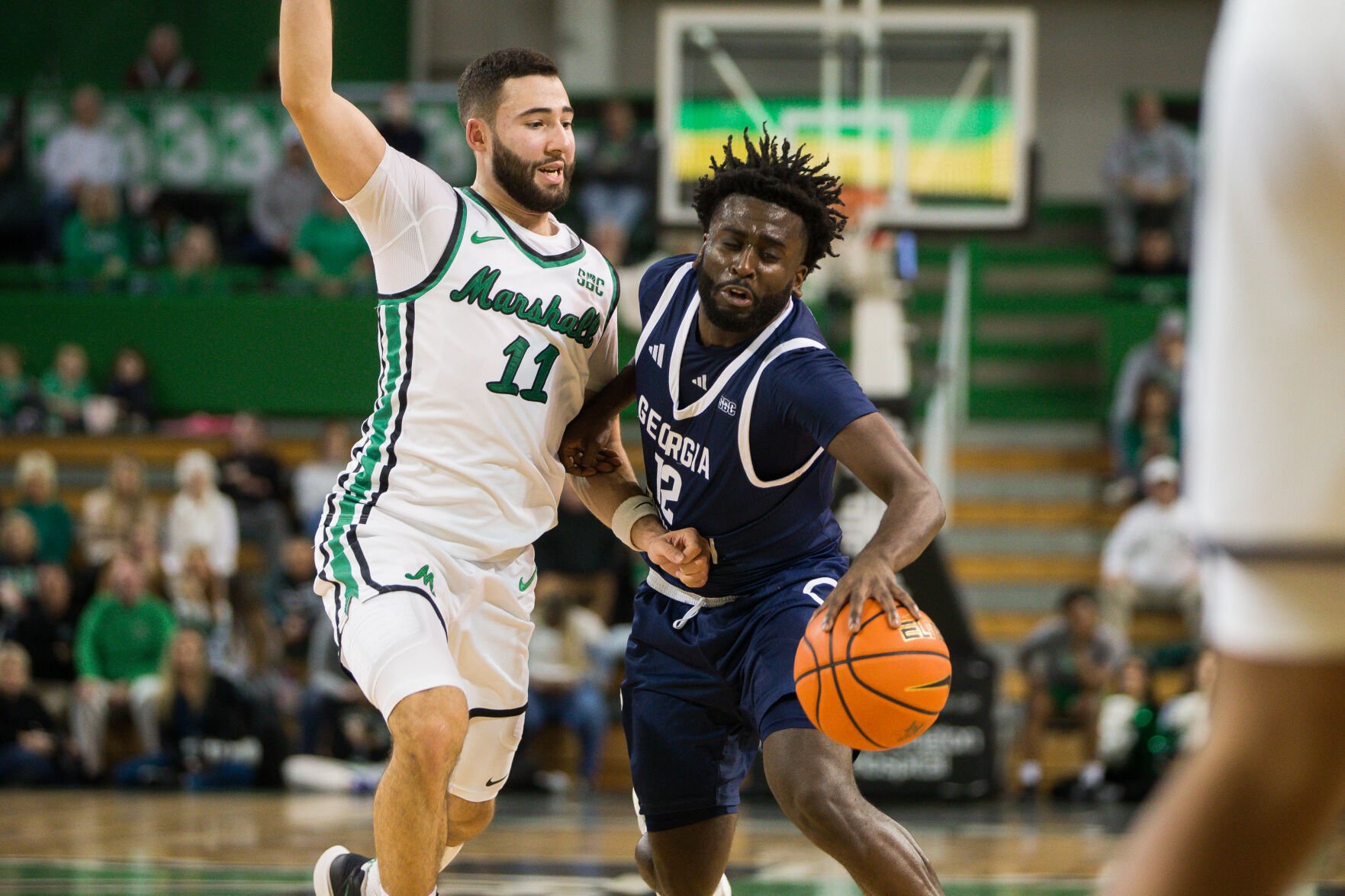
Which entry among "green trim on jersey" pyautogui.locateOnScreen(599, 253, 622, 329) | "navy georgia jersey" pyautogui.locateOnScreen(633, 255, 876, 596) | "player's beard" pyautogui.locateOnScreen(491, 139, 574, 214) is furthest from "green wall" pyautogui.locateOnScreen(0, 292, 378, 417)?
"navy georgia jersey" pyautogui.locateOnScreen(633, 255, 876, 596)

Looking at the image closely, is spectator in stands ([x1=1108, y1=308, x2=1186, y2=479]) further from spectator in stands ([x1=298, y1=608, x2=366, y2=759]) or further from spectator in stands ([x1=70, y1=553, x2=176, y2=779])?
spectator in stands ([x1=70, y1=553, x2=176, y2=779])

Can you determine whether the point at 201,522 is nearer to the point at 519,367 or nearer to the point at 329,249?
the point at 329,249

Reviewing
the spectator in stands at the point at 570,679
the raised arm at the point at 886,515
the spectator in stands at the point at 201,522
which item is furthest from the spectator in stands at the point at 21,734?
the raised arm at the point at 886,515

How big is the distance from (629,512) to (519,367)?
1.67 ft

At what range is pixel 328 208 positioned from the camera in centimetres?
1591

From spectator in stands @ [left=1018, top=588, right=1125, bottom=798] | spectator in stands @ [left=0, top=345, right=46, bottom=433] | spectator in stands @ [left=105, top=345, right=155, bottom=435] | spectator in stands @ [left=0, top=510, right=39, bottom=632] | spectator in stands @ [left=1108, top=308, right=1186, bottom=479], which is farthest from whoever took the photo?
spectator in stands @ [left=105, top=345, right=155, bottom=435]

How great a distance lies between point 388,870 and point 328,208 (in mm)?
12526

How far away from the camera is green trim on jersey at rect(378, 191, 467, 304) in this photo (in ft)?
14.6

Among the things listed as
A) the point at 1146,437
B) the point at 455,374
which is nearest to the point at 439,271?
the point at 455,374

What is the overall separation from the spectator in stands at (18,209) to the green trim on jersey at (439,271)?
13.5 metres

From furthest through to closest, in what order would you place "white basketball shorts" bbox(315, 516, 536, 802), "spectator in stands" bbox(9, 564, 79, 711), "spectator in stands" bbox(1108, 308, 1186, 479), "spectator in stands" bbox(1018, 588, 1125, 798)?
"spectator in stands" bbox(1108, 308, 1186, 479) < "spectator in stands" bbox(9, 564, 79, 711) < "spectator in stands" bbox(1018, 588, 1125, 798) < "white basketball shorts" bbox(315, 516, 536, 802)

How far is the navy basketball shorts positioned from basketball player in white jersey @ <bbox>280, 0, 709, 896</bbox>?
6.9 inches

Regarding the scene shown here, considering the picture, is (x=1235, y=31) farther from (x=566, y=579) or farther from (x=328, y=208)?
(x=328, y=208)

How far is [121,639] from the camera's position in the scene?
11.8 metres
